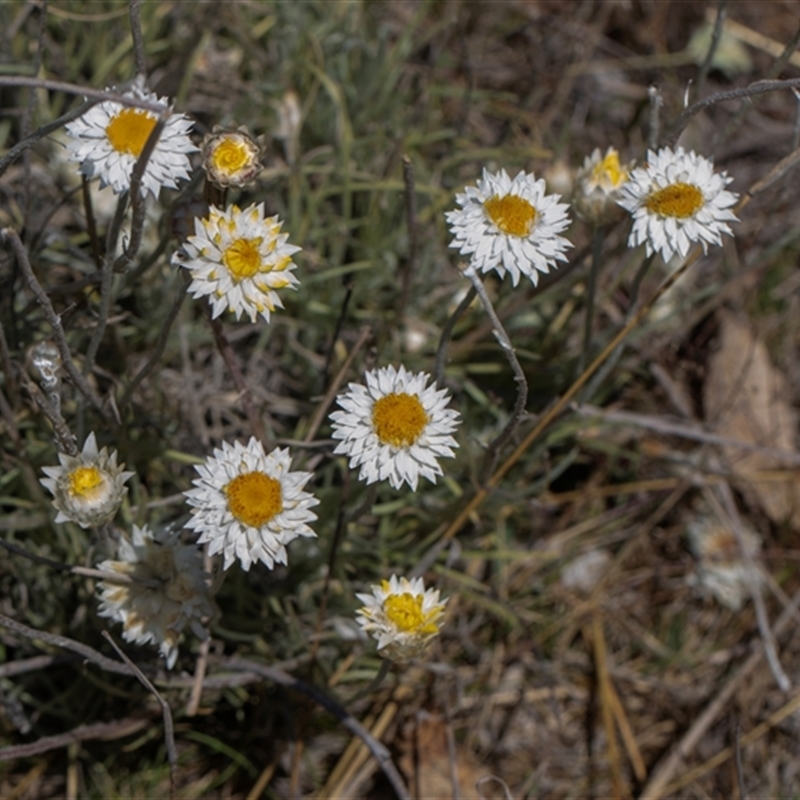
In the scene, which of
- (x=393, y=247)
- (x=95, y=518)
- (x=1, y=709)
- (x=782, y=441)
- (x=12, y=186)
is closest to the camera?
(x=95, y=518)

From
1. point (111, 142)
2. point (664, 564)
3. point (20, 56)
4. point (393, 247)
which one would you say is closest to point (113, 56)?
point (20, 56)

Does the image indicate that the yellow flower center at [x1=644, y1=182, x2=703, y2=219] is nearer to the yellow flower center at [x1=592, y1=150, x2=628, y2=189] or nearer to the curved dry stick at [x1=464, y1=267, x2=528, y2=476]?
the yellow flower center at [x1=592, y1=150, x2=628, y2=189]

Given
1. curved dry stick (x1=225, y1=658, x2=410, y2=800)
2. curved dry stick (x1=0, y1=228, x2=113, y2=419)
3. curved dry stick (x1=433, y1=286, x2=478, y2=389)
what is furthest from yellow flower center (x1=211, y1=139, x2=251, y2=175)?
curved dry stick (x1=225, y1=658, x2=410, y2=800)

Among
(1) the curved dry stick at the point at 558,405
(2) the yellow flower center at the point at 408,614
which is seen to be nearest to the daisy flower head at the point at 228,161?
(2) the yellow flower center at the point at 408,614

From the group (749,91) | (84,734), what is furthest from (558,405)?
(84,734)

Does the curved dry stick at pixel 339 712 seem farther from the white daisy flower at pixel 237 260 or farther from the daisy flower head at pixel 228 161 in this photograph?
the daisy flower head at pixel 228 161

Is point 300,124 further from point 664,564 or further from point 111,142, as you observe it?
point 664,564

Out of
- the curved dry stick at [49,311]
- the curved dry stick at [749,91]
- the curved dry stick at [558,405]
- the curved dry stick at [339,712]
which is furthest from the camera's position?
the curved dry stick at [558,405]

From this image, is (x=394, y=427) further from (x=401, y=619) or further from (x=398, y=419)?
(x=401, y=619)
